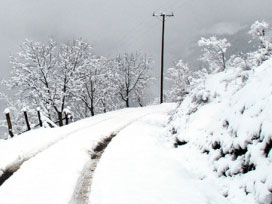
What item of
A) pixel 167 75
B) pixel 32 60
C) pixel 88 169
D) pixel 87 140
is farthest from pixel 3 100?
pixel 88 169

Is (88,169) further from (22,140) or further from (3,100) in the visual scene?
(3,100)

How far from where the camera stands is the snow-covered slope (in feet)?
19.9

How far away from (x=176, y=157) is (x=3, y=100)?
1392 inches

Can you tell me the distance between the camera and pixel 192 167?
28.0 ft

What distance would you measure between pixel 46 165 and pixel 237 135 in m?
5.86

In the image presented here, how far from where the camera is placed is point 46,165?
9.22m

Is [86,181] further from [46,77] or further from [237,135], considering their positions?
[46,77]

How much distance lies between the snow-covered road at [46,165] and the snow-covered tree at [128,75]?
32498 mm

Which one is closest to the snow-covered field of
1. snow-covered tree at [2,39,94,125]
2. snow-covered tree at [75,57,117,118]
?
snow-covered tree at [2,39,94,125]

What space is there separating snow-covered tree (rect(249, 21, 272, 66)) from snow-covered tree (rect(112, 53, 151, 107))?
36.0 meters

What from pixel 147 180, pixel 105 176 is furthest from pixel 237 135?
pixel 105 176

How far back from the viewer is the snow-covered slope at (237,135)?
19.9ft

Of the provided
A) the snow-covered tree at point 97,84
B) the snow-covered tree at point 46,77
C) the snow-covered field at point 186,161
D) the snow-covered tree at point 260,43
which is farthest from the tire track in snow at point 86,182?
the snow-covered tree at point 97,84

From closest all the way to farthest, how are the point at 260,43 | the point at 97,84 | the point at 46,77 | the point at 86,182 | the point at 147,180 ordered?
the point at 147,180, the point at 86,182, the point at 260,43, the point at 46,77, the point at 97,84
